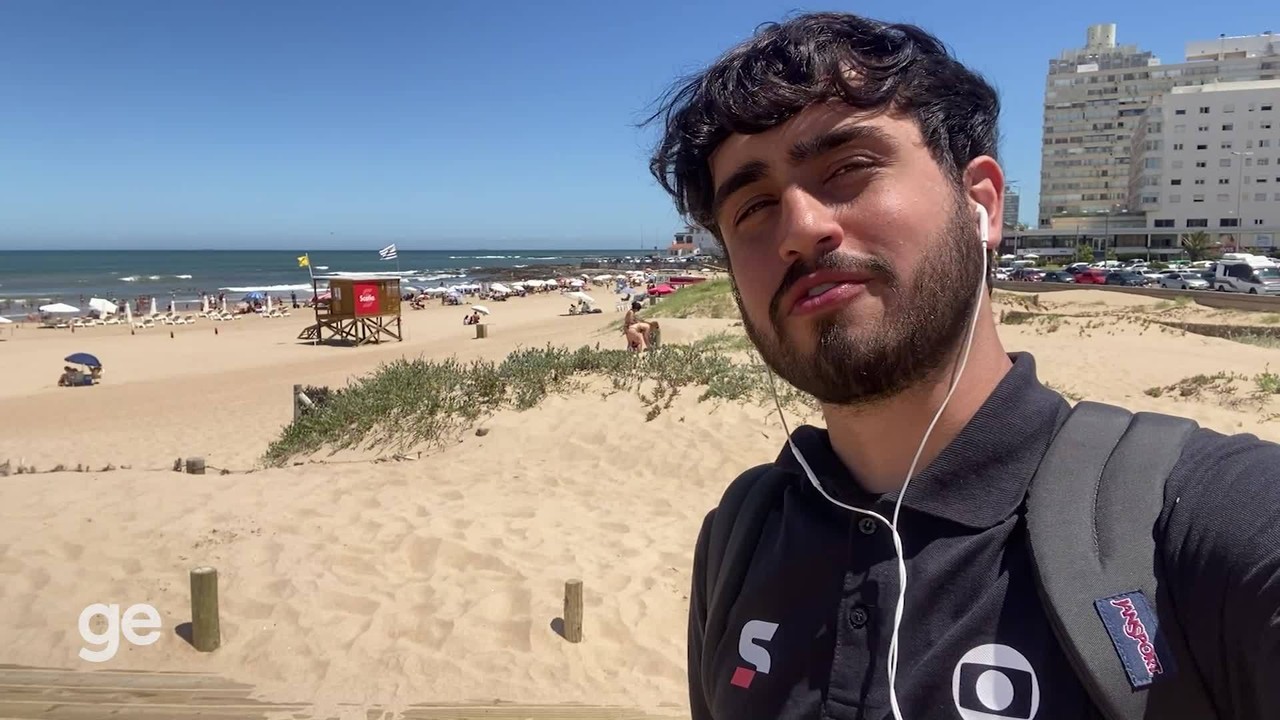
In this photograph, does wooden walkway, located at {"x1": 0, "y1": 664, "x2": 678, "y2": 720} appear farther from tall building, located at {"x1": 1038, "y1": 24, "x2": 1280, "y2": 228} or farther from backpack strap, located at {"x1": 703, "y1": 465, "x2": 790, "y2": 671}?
tall building, located at {"x1": 1038, "y1": 24, "x2": 1280, "y2": 228}

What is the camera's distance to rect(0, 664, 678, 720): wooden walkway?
13.4 ft

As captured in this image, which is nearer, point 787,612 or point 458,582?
point 787,612

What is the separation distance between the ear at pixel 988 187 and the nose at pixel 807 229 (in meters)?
0.26

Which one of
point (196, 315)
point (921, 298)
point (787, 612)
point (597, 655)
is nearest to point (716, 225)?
point (921, 298)

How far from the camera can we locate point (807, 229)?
3.98 ft

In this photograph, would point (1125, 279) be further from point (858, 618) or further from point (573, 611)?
point (858, 618)

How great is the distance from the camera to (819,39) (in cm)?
137

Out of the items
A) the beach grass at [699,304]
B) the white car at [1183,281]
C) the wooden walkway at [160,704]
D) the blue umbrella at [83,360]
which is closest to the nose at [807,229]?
the wooden walkway at [160,704]

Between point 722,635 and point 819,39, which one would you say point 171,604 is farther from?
point 819,39

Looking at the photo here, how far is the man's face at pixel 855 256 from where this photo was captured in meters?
1.18

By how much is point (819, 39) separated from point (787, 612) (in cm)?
94

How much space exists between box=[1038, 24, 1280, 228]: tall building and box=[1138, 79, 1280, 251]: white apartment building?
16635 mm

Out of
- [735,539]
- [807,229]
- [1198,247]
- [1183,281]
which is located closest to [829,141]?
[807,229]

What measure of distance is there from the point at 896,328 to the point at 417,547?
5641 millimetres
